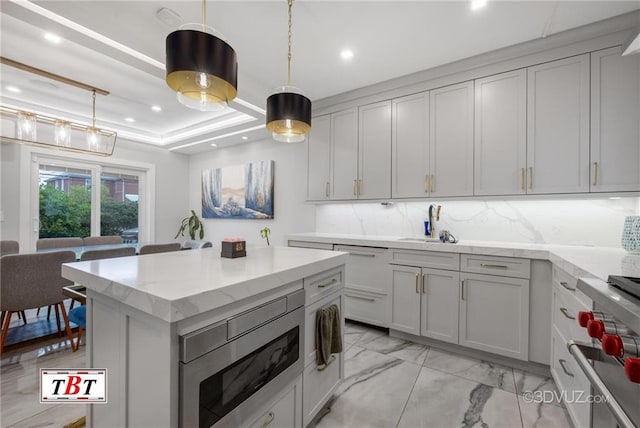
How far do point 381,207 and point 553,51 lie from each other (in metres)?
2.11

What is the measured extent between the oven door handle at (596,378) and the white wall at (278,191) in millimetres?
3199

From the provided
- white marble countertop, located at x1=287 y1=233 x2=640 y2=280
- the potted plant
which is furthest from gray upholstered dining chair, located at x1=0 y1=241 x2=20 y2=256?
white marble countertop, located at x1=287 y1=233 x2=640 y2=280

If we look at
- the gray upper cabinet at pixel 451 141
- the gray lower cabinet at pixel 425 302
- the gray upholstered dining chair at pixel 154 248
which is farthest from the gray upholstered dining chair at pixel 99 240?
the gray upper cabinet at pixel 451 141

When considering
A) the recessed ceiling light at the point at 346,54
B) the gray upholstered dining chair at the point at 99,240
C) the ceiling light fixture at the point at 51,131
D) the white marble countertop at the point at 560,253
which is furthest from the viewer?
the gray upholstered dining chair at the point at 99,240

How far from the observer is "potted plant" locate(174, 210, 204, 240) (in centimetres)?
561

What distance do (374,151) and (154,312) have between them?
2798 millimetres

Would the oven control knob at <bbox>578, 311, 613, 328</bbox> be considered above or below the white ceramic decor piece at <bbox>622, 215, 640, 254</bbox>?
below

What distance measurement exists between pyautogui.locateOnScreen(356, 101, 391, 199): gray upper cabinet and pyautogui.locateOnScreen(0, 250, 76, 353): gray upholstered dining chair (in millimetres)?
3099

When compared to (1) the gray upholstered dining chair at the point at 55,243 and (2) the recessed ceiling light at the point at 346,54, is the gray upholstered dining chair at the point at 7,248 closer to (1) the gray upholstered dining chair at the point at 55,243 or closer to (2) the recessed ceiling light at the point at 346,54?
(1) the gray upholstered dining chair at the point at 55,243

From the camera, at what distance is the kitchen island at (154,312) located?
31.7 inches

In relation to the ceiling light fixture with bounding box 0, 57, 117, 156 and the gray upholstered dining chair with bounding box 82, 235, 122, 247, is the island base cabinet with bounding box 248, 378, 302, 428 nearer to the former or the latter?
the ceiling light fixture with bounding box 0, 57, 117, 156

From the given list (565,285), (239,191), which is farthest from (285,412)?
(239,191)

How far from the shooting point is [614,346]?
70 cm

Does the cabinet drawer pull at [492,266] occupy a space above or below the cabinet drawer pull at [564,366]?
above
